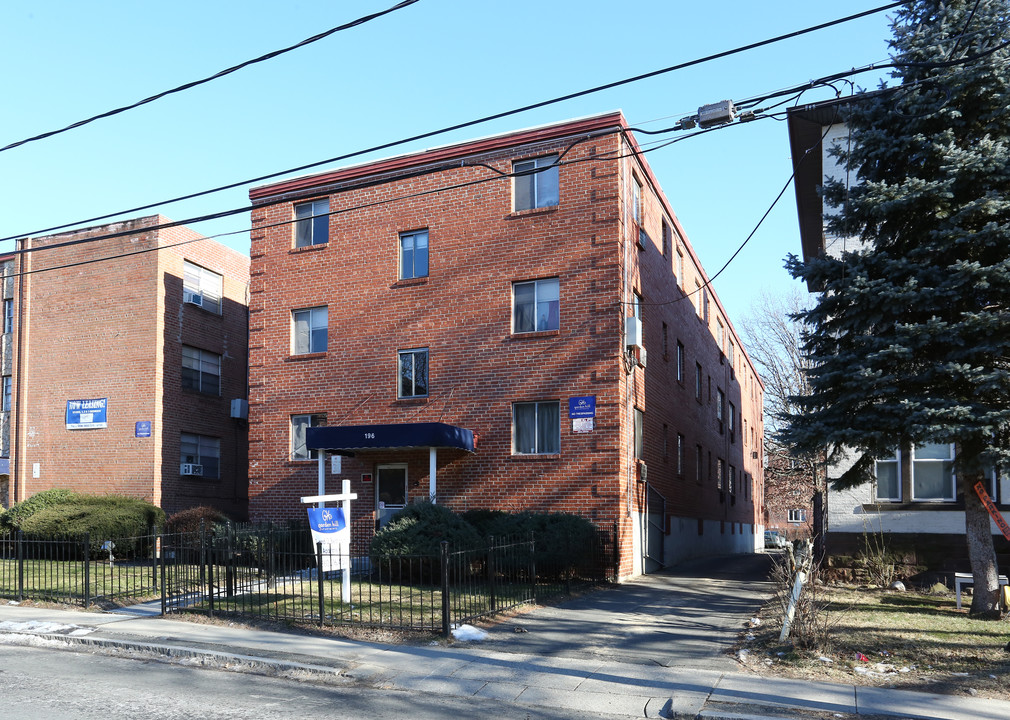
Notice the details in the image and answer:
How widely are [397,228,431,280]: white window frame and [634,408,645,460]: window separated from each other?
6.29 meters

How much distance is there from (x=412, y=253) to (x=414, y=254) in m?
0.07

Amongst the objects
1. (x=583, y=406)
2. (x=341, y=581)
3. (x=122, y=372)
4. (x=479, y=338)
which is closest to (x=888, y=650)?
(x=341, y=581)

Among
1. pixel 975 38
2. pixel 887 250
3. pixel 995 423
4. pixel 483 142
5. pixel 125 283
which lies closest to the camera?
pixel 995 423

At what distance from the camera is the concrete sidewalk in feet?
27.3

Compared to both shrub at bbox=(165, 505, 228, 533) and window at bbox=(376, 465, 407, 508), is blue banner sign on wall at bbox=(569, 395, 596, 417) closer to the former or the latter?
window at bbox=(376, 465, 407, 508)

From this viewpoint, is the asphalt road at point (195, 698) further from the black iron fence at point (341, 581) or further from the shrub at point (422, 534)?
the shrub at point (422, 534)

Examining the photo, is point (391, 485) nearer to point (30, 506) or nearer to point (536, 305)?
point (536, 305)

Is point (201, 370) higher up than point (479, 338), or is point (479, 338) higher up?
point (479, 338)

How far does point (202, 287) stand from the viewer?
1125 inches

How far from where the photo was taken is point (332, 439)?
792 inches

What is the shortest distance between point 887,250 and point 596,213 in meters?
7.03

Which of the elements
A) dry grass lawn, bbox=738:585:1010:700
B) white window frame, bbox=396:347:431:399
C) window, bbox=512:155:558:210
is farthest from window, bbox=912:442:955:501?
white window frame, bbox=396:347:431:399

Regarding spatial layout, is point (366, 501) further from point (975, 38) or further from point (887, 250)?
point (975, 38)

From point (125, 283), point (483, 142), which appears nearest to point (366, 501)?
point (483, 142)
